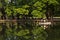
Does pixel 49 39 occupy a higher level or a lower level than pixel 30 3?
lower

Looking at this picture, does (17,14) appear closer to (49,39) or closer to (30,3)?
(30,3)

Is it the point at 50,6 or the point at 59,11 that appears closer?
the point at 50,6

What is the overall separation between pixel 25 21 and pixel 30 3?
3.07 metres

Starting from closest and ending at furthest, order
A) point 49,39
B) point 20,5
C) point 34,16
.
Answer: point 49,39, point 34,16, point 20,5

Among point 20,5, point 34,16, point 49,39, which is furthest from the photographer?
point 20,5

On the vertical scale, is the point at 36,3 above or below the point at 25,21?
above

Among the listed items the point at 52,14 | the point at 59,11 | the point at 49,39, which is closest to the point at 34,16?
the point at 52,14

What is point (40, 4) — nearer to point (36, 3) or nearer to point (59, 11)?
point (36, 3)

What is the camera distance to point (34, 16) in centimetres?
3253

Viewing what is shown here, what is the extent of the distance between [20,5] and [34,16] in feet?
11.2

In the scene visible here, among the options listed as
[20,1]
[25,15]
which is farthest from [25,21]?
[20,1]

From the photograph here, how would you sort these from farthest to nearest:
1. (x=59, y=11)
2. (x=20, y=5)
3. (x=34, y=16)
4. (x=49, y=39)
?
(x=59, y=11), (x=20, y=5), (x=34, y=16), (x=49, y=39)

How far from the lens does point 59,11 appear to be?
37.1 metres

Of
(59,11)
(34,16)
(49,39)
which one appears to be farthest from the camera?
(59,11)
